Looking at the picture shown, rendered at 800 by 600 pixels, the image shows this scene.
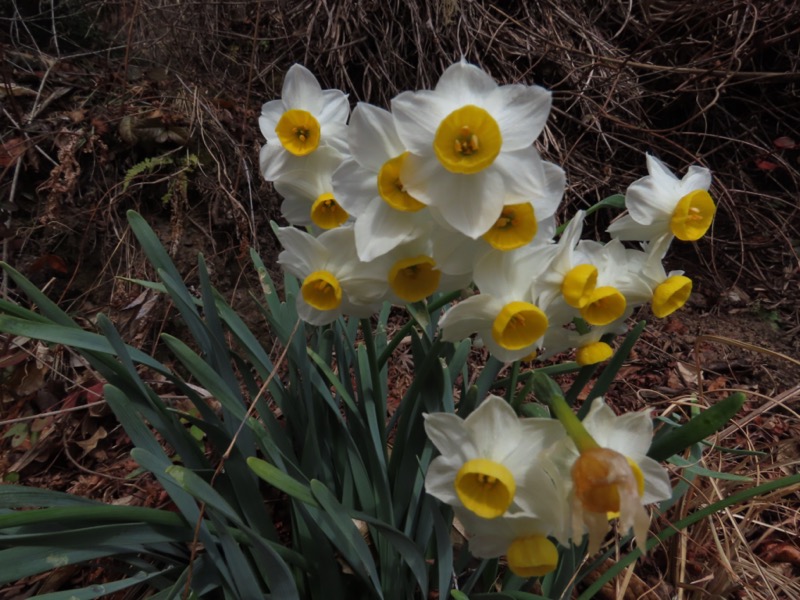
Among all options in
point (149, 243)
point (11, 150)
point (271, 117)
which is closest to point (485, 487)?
Result: point (271, 117)

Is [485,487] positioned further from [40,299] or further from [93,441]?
[93,441]

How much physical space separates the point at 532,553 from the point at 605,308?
0.34 meters

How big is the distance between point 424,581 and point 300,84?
900mm

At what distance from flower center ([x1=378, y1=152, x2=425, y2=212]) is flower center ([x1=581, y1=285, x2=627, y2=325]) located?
0.28 metres

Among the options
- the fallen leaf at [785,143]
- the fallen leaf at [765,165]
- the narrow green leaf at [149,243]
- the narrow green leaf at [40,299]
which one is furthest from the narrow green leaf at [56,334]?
the fallen leaf at [785,143]

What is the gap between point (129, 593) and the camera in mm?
1091

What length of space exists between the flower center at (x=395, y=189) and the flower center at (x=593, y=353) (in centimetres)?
37

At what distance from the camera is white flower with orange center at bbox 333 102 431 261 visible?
0.61 metres

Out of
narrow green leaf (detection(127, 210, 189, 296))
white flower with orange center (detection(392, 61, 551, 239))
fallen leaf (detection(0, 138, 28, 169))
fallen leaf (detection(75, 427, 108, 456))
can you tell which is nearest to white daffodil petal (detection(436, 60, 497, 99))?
white flower with orange center (detection(392, 61, 551, 239))

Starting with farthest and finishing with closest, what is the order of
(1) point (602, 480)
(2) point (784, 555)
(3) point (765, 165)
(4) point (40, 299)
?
(3) point (765, 165) < (2) point (784, 555) < (4) point (40, 299) < (1) point (602, 480)

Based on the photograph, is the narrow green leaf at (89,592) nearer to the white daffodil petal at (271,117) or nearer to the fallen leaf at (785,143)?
the white daffodil petal at (271,117)

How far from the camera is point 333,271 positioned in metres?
0.74

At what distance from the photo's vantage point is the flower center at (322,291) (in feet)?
2.39

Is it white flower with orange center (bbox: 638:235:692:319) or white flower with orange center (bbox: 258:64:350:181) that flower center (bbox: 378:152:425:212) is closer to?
white flower with orange center (bbox: 258:64:350:181)
